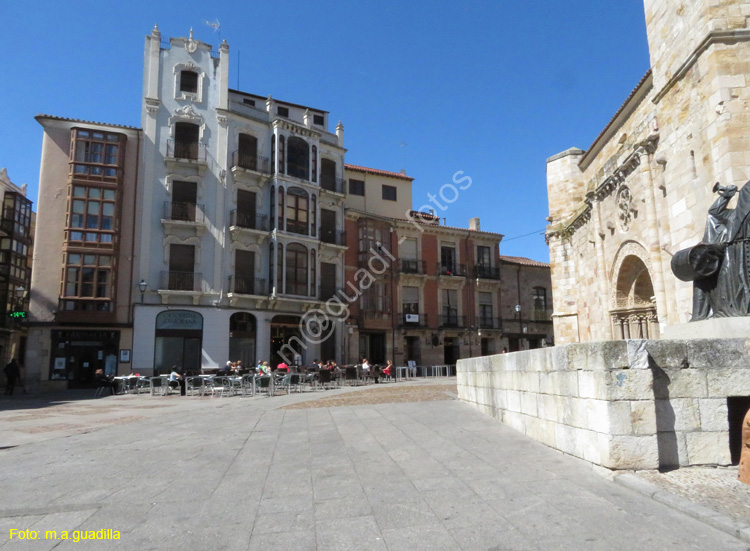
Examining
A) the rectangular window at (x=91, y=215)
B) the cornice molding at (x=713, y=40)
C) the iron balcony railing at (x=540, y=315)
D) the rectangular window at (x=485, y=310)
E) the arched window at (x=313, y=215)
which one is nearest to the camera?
the cornice molding at (x=713, y=40)

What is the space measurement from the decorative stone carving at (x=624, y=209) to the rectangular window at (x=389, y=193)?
21861 millimetres

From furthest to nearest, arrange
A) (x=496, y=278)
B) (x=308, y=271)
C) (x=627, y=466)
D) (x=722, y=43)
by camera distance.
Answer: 1. (x=496, y=278)
2. (x=308, y=271)
3. (x=722, y=43)
4. (x=627, y=466)

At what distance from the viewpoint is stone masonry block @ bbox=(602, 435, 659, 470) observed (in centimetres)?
466

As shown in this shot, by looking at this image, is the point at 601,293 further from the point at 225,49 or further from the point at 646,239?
the point at 225,49

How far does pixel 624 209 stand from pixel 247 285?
61.6 feet

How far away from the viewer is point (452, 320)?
36.2m

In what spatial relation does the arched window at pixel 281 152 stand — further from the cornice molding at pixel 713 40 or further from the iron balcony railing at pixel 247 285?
the cornice molding at pixel 713 40

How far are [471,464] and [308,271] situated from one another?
24.5 m

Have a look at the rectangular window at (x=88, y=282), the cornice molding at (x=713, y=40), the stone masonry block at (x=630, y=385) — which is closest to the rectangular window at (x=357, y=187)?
the rectangular window at (x=88, y=282)

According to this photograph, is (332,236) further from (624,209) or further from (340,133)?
(624,209)

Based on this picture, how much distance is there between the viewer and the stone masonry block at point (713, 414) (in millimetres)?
4789

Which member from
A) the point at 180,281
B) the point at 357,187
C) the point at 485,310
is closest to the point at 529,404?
the point at 180,281

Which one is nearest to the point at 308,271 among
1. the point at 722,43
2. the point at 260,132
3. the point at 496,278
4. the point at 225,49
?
the point at 260,132

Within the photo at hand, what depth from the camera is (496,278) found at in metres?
38.2
